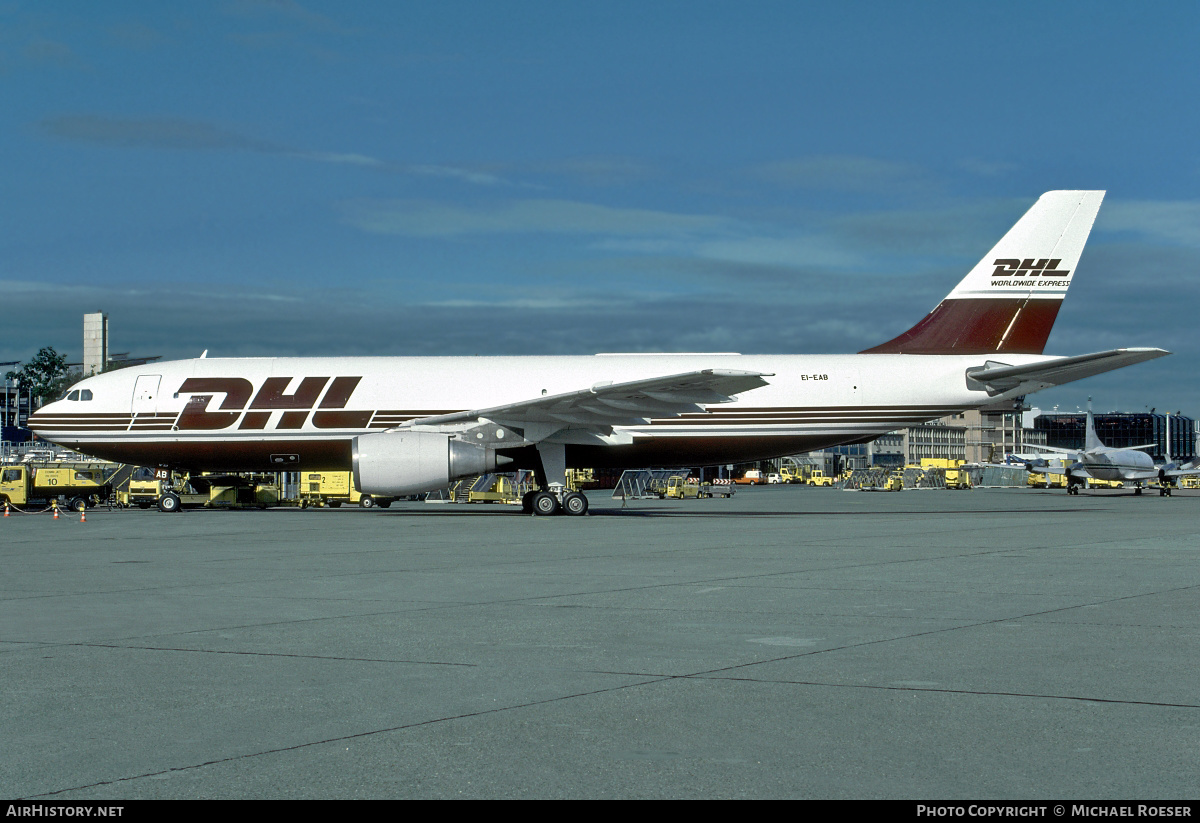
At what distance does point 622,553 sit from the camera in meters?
15.5

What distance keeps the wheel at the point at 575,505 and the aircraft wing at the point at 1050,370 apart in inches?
403

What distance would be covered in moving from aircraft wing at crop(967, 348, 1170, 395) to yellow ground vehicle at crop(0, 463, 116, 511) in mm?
27448

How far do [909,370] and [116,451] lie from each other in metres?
20.2

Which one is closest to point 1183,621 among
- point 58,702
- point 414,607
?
point 414,607

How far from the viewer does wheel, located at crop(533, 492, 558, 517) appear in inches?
1099

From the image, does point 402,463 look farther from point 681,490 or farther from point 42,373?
point 42,373

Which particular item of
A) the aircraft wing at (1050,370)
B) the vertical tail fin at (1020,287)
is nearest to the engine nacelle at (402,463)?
the vertical tail fin at (1020,287)

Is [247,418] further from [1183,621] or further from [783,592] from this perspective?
[1183,621]

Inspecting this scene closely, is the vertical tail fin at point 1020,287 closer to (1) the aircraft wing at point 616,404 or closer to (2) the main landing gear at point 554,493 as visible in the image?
(1) the aircraft wing at point 616,404

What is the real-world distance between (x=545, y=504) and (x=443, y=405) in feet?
11.5

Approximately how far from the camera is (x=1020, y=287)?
2984cm

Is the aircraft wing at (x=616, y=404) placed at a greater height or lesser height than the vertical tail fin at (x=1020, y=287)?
lesser

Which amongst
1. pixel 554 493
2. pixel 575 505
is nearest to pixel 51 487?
pixel 554 493

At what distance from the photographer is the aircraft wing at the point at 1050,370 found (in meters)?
25.8
